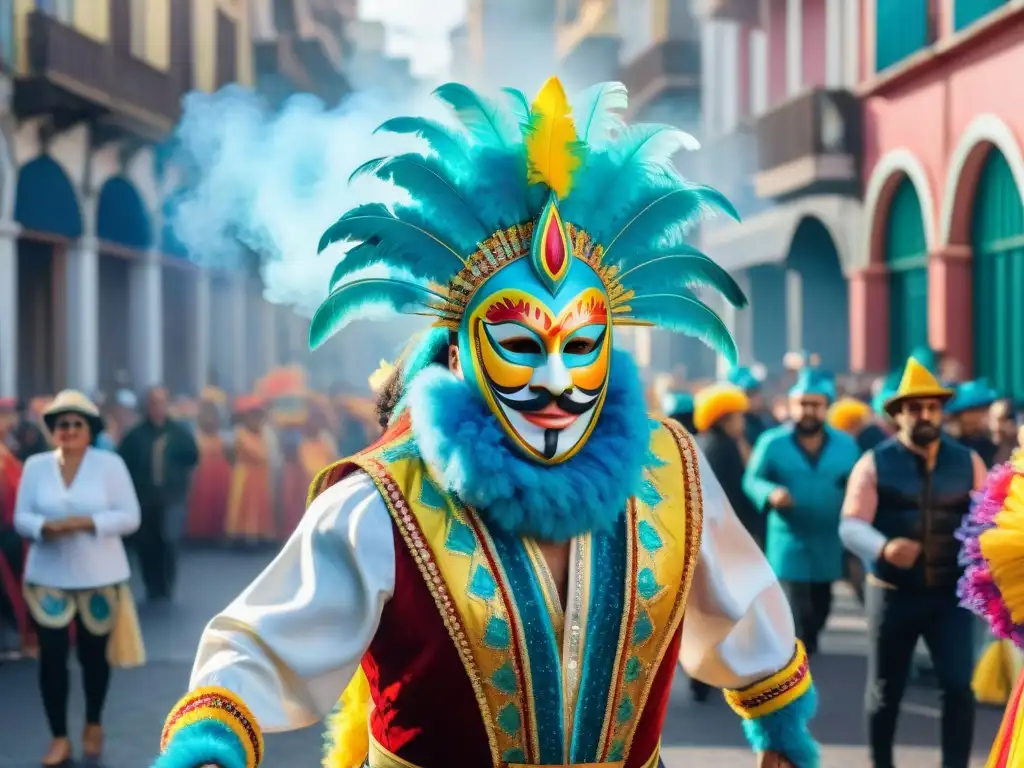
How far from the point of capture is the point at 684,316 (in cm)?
367

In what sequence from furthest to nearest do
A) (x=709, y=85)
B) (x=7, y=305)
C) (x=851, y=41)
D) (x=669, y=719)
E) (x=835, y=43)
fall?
(x=709, y=85)
(x=835, y=43)
(x=851, y=41)
(x=7, y=305)
(x=669, y=719)

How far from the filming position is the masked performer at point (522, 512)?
3301mm

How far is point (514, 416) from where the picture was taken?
11.3 ft

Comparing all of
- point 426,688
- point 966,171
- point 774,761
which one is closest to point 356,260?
point 426,688

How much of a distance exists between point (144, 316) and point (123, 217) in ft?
5.53

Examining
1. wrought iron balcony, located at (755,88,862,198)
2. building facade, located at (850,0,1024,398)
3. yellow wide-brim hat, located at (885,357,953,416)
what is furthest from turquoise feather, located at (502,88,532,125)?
wrought iron balcony, located at (755,88,862,198)

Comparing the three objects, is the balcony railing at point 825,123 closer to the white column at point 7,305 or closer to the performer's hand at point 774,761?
the white column at point 7,305

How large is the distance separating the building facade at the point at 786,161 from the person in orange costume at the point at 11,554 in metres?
10.2

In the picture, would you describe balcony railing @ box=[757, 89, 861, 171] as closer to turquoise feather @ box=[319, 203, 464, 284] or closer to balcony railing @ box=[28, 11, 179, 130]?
balcony railing @ box=[28, 11, 179, 130]

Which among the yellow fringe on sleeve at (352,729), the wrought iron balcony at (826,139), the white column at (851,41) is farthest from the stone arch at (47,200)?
the yellow fringe on sleeve at (352,729)

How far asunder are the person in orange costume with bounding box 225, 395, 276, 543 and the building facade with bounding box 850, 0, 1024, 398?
694 cm

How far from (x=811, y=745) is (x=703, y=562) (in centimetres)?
47

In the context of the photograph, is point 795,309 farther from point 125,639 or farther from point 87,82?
point 125,639

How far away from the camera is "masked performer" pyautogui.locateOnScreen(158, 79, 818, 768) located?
10.8ft
